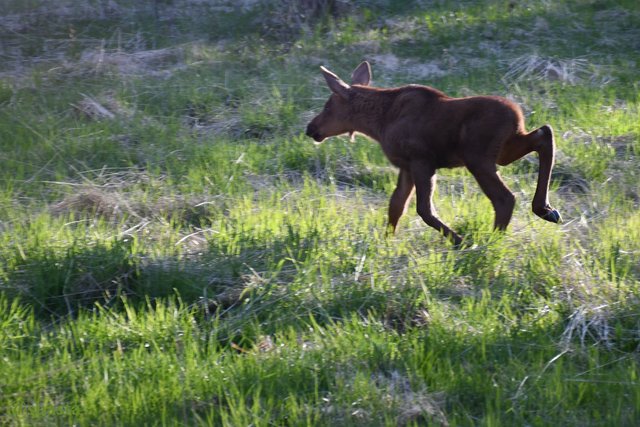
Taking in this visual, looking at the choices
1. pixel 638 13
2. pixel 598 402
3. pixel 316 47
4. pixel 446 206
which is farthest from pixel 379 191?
pixel 638 13

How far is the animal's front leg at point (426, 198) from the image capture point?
675cm

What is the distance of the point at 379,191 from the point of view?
8203 mm

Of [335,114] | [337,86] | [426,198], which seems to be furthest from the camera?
[335,114]

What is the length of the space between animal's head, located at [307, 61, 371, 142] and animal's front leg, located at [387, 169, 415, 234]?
84 centimetres

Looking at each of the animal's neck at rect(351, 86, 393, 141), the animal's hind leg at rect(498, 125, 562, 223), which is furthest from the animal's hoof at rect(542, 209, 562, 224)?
the animal's neck at rect(351, 86, 393, 141)

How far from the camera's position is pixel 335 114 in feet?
25.5

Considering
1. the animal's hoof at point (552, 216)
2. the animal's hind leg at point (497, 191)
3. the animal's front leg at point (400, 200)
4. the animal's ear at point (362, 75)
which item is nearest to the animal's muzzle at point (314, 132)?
the animal's ear at point (362, 75)

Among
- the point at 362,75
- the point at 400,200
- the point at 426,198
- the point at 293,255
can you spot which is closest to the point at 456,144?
the point at 426,198

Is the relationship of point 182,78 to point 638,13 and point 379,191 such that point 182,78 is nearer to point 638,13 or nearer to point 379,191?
point 379,191

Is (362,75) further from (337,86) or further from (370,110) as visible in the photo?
(370,110)

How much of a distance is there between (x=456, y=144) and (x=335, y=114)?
1341 mm

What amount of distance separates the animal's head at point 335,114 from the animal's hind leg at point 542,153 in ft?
4.79

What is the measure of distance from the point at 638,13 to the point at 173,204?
8.11 m

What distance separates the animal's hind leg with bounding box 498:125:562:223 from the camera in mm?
6789
